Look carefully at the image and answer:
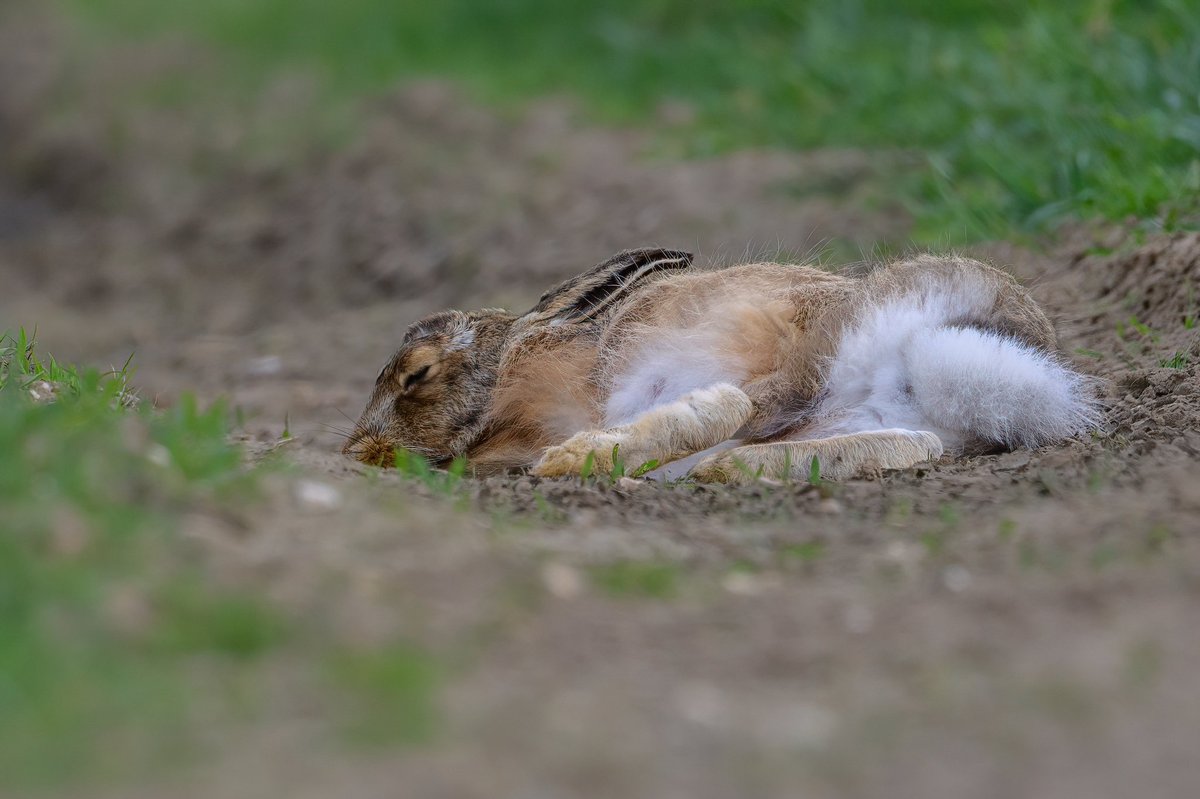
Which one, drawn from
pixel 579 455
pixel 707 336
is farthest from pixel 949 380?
pixel 579 455

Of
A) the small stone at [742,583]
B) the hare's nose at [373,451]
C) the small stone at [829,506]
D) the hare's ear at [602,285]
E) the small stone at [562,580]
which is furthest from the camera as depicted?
the hare's ear at [602,285]

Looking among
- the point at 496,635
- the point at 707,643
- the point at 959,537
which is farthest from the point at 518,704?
the point at 959,537

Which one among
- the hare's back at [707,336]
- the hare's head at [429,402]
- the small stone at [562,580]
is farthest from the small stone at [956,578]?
the hare's head at [429,402]

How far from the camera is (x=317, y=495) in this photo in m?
3.41

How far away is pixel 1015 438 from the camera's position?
15.1ft

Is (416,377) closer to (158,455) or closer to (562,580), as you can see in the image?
(158,455)

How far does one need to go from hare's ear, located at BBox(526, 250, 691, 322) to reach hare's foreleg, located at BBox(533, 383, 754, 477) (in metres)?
0.55

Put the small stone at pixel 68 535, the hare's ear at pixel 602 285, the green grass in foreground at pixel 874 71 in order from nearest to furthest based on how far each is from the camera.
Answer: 1. the small stone at pixel 68 535
2. the hare's ear at pixel 602 285
3. the green grass in foreground at pixel 874 71

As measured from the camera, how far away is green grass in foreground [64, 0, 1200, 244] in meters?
7.20

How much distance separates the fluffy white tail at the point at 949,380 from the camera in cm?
439

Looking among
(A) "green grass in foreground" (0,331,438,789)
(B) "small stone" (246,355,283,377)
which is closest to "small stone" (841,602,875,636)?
(A) "green grass in foreground" (0,331,438,789)

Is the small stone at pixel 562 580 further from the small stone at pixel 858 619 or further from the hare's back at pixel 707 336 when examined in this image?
the hare's back at pixel 707 336

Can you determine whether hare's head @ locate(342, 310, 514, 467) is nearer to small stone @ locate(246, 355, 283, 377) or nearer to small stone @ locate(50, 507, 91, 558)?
small stone @ locate(50, 507, 91, 558)

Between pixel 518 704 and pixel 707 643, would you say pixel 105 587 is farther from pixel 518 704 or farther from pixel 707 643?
pixel 707 643
